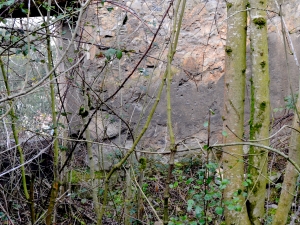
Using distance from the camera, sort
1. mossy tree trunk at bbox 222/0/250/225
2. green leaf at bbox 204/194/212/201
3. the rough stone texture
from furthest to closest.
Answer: the rough stone texture
mossy tree trunk at bbox 222/0/250/225
green leaf at bbox 204/194/212/201

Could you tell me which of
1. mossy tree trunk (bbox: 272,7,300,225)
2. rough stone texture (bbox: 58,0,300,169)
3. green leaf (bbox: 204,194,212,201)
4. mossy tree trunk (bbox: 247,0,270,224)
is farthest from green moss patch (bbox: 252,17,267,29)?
rough stone texture (bbox: 58,0,300,169)

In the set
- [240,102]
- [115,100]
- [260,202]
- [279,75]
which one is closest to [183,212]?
[260,202]

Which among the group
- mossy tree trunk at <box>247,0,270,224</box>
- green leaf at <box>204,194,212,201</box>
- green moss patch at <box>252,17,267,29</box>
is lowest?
green leaf at <box>204,194,212,201</box>

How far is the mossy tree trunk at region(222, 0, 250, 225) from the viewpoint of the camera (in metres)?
2.24

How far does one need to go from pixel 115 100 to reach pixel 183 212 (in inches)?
59.8

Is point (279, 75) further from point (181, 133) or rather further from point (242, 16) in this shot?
point (242, 16)

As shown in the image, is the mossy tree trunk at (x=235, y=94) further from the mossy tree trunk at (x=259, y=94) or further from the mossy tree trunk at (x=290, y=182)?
the mossy tree trunk at (x=290, y=182)

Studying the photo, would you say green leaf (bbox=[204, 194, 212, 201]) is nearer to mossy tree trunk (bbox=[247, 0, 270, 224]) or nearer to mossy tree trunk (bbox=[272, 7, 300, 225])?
mossy tree trunk (bbox=[247, 0, 270, 224])

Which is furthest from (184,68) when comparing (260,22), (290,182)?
(290,182)

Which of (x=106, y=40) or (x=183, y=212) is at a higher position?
(x=106, y=40)

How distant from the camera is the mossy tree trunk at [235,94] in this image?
7.35ft

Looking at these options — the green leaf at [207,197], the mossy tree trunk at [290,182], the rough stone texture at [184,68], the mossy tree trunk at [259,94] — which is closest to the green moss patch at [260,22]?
the mossy tree trunk at [259,94]

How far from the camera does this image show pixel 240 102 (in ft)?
7.47

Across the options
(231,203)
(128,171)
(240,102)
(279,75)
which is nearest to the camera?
(231,203)
